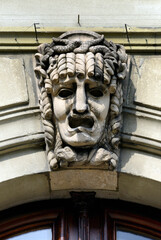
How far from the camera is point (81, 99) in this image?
18.7 ft

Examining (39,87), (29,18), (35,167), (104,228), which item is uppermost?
(29,18)

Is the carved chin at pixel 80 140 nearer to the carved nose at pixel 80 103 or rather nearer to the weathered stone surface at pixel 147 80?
the carved nose at pixel 80 103

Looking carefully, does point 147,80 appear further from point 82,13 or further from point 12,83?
point 12,83

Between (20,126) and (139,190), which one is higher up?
(20,126)

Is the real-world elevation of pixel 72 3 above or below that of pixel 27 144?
above

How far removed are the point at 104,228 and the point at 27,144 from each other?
791 millimetres

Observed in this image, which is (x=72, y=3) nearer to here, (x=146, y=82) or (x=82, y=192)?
(x=146, y=82)

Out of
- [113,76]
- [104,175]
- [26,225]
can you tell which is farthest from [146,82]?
[26,225]

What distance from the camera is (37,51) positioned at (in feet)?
20.2

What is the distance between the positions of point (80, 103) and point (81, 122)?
0.14 metres

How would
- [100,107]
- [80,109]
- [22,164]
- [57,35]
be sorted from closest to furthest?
[80,109] → [100,107] → [22,164] → [57,35]

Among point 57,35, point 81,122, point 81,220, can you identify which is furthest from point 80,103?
point 81,220

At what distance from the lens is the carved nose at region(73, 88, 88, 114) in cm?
568

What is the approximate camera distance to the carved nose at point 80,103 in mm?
5684
